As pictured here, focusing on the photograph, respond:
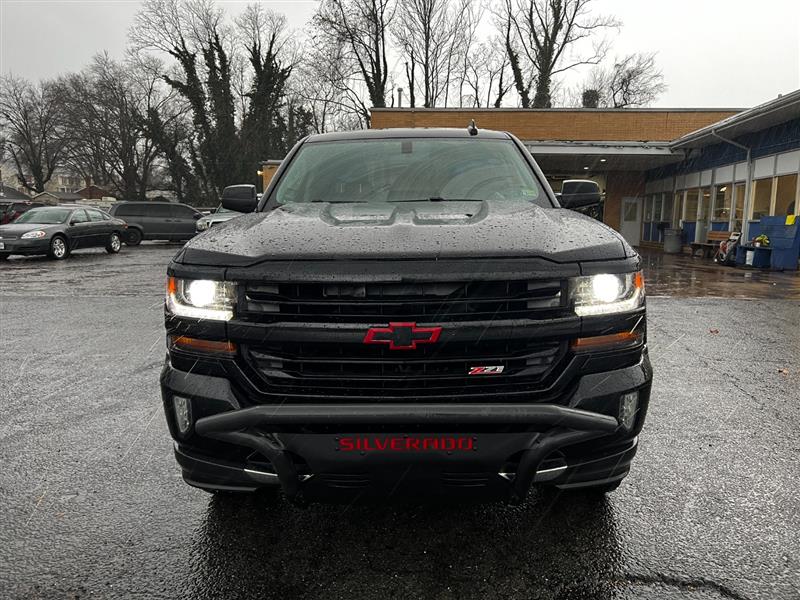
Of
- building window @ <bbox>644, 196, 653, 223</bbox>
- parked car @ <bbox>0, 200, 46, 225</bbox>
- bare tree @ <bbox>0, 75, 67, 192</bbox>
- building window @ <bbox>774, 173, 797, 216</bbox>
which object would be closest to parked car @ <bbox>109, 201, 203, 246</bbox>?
parked car @ <bbox>0, 200, 46, 225</bbox>

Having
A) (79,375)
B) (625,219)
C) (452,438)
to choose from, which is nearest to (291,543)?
(452,438)

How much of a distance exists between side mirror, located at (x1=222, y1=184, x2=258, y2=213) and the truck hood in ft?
3.52

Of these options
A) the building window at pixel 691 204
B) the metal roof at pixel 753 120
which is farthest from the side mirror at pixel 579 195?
the building window at pixel 691 204

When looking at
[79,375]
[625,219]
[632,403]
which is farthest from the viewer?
[625,219]

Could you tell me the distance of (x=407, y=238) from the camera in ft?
7.01

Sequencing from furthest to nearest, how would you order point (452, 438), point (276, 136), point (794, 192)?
point (276, 136)
point (794, 192)
point (452, 438)

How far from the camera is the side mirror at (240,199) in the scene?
147 inches

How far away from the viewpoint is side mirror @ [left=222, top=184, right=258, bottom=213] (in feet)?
12.3

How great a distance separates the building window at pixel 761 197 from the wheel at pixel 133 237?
2330 centimetres

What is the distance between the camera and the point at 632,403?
2125mm

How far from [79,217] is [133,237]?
6.96 meters

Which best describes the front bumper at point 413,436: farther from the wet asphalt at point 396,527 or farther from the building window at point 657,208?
the building window at point 657,208

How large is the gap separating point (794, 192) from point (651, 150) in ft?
22.9

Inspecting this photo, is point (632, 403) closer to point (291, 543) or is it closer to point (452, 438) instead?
point (452, 438)
